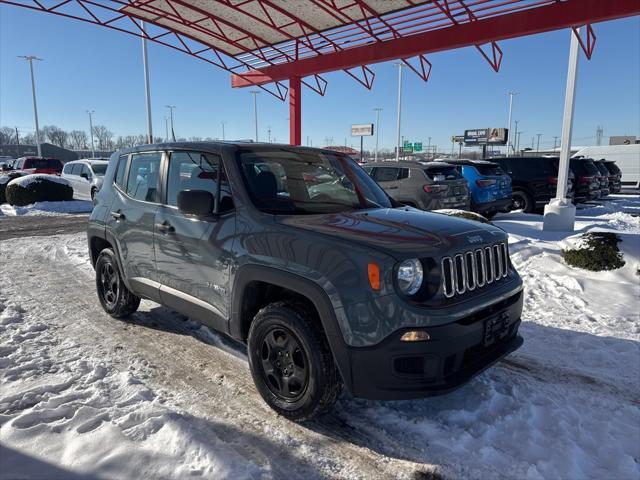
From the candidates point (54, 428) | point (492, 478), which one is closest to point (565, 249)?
point (492, 478)

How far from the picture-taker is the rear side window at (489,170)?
12.1 m

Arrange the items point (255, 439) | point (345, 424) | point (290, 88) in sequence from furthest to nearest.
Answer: point (290, 88)
point (345, 424)
point (255, 439)

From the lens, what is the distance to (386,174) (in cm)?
1077

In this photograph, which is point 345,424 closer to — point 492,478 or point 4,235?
point 492,478

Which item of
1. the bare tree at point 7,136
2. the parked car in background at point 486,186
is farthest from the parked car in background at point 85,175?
the bare tree at point 7,136

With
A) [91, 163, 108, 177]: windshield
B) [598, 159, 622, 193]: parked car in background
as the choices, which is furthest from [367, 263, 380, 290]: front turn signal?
[598, 159, 622, 193]: parked car in background

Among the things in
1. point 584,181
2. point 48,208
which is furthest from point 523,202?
point 48,208

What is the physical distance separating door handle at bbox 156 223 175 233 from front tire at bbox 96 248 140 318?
113 centimetres

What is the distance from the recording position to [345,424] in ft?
9.87

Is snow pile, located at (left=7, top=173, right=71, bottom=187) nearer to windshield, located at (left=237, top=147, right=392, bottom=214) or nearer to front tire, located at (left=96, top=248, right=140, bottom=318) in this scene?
front tire, located at (left=96, top=248, right=140, bottom=318)

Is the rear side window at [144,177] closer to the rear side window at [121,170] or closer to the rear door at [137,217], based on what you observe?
the rear door at [137,217]

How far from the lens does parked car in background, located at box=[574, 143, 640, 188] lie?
86.1 ft

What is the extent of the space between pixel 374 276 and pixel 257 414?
1428mm

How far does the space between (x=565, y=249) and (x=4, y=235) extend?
12.3 metres
